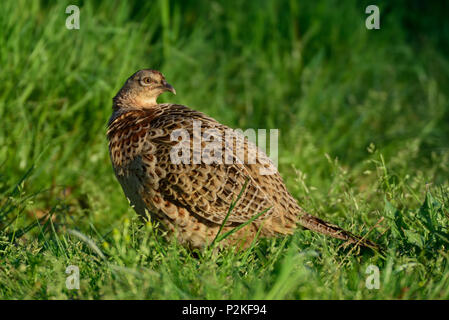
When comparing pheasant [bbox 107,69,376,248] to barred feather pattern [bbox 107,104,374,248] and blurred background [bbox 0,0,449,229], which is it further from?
blurred background [bbox 0,0,449,229]

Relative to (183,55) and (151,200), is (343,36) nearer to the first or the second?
(183,55)

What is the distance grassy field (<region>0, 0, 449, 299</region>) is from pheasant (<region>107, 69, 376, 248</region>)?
16 centimetres

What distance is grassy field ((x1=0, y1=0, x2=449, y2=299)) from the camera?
3018 millimetres

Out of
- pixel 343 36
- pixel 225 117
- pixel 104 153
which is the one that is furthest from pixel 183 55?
pixel 343 36

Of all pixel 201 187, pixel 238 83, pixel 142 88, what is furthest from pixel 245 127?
pixel 201 187

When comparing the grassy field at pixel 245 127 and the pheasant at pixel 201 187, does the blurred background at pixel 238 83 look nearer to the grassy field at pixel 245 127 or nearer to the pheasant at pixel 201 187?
the grassy field at pixel 245 127

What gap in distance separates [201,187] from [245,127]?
2.51m

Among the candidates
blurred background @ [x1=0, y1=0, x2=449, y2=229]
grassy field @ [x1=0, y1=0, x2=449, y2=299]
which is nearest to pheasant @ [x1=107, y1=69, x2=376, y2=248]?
grassy field @ [x1=0, y1=0, x2=449, y2=299]

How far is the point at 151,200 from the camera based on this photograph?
3.65m

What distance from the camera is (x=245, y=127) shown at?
607 cm

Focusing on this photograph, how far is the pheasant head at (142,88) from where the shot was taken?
4285 mm
